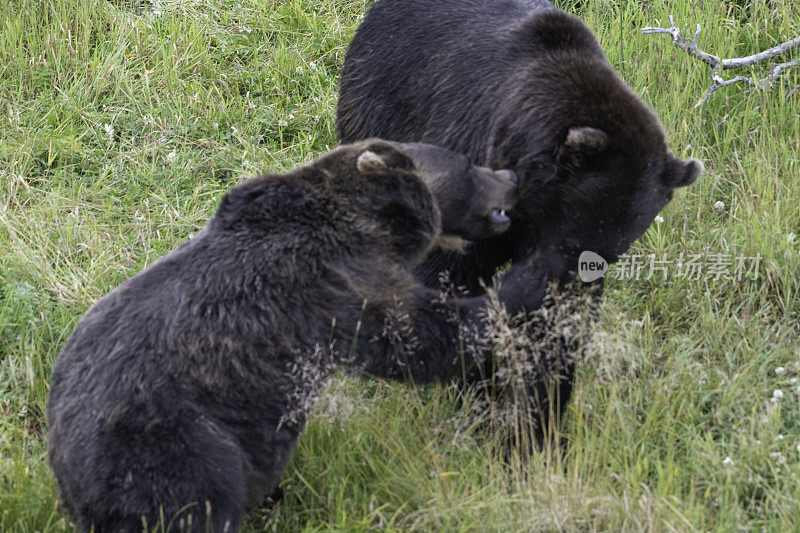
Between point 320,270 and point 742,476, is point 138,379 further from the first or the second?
point 742,476

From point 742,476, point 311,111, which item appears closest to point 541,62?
point 742,476

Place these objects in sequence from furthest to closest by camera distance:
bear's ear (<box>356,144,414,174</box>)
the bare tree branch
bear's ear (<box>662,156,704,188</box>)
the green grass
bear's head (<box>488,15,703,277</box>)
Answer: the bare tree branch → bear's ear (<box>662,156,704,188</box>) → bear's head (<box>488,15,703,277</box>) → bear's ear (<box>356,144,414,174</box>) → the green grass

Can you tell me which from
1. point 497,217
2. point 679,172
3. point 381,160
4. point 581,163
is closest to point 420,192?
point 381,160

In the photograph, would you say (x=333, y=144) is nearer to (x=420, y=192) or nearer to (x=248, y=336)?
(x=420, y=192)

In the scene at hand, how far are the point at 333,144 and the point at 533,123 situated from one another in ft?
8.49

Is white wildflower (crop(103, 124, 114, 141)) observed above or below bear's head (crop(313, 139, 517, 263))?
below

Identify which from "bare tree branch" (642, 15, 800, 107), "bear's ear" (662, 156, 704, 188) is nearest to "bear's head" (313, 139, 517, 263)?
"bear's ear" (662, 156, 704, 188)

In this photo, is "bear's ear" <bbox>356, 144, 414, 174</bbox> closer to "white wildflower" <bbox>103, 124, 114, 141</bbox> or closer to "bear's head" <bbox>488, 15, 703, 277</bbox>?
"bear's head" <bbox>488, 15, 703, 277</bbox>

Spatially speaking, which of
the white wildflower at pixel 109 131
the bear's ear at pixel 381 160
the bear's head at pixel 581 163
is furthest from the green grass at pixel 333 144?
the bear's ear at pixel 381 160

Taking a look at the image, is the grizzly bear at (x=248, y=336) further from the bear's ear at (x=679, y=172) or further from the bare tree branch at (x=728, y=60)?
the bare tree branch at (x=728, y=60)

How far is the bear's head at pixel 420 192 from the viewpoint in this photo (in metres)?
4.08

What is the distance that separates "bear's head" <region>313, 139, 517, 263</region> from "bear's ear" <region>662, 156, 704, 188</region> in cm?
66

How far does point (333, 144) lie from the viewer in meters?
6.75

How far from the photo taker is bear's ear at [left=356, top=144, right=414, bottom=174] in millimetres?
4055
